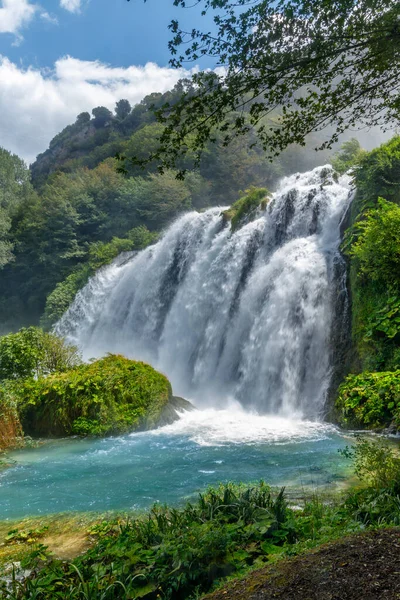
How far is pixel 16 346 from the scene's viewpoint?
40.7ft

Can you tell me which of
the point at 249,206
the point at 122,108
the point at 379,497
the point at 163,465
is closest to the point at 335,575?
the point at 379,497

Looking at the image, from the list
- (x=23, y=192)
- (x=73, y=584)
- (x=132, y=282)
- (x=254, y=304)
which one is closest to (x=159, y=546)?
(x=73, y=584)

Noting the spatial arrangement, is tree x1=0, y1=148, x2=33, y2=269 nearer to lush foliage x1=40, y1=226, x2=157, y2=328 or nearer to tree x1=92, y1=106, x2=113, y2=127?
lush foliage x1=40, y1=226, x2=157, y2=328

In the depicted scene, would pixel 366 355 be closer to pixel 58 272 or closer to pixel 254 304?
pixel 254 304

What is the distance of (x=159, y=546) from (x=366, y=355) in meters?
8.26

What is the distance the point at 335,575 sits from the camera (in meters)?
2.80

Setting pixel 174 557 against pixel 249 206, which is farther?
pixel 249 206

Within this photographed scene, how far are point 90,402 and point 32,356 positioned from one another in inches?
Answer: 106

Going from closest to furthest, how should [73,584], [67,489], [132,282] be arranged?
[73,584], [67,489], [132,282]

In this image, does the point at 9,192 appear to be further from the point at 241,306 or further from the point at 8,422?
the point at 8,422

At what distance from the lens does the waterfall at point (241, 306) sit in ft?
43.7

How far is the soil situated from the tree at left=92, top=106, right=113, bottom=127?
66443 mm

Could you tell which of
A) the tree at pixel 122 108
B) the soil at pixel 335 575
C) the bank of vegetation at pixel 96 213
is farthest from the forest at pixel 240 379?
the tree at pixel 122 108

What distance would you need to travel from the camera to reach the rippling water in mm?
6793
